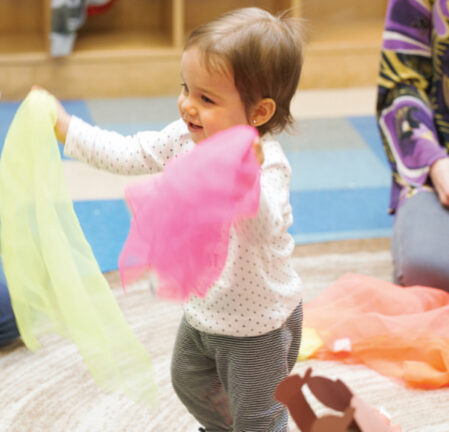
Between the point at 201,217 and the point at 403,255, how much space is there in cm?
88

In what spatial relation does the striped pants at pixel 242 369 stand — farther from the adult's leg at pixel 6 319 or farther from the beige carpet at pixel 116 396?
the adult's leg at pixel 6 319

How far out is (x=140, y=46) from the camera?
2760 millimetres

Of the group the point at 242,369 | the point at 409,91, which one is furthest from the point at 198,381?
the point at 409,91

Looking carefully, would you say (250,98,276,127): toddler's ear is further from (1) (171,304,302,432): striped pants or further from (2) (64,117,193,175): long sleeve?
(1) (171,304,302,432): striped pants

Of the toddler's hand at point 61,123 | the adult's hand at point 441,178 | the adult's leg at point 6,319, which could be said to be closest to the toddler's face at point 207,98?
the toddler's hand at point 61,123

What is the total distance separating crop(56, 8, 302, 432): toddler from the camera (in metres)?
0.76

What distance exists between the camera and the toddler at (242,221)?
764 millimetres

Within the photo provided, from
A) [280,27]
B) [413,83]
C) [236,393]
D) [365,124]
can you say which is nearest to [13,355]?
[236,393]

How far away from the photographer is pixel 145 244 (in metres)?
0.69

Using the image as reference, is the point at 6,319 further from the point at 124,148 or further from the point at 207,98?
the point at 207,98

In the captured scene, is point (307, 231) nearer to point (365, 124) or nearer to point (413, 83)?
point (413, 83)

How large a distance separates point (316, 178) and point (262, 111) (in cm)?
134

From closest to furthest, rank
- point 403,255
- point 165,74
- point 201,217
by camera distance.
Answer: point 201,217, point 403,255, point 165,74

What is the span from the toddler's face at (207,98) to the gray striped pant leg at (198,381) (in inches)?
10.3
